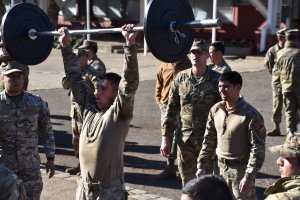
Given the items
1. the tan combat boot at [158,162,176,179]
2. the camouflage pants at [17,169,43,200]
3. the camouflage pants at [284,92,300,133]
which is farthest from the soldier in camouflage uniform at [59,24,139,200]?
the camouflage pants at [284,92,300,133]

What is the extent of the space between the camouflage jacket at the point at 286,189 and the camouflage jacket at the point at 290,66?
7.34 meters

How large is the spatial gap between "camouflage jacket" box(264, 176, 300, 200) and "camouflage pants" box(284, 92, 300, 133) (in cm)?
736

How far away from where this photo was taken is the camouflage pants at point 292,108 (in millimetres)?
11094

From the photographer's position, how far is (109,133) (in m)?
5.41

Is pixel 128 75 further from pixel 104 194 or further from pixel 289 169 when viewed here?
pixel 289 169

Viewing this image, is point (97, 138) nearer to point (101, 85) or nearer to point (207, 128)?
point (101, 85)

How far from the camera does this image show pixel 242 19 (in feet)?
84.0

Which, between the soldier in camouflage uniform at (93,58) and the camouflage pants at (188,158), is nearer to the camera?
the camouflage pants at (188,158)

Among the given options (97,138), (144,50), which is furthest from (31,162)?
(144,50)

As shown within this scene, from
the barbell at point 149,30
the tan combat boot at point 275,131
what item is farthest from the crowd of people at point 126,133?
the tan combat boot at point 275,131

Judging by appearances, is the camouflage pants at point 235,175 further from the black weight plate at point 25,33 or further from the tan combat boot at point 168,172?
the tan combat boot at point 168,172

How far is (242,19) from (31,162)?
20.4 meters

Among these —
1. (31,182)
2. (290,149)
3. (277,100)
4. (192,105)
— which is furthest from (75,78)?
(277,100)

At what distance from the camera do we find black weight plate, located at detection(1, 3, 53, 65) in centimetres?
617
